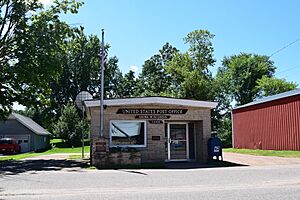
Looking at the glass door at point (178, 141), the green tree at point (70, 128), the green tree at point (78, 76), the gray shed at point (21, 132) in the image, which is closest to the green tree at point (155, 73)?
the green tree at point (78, 76)

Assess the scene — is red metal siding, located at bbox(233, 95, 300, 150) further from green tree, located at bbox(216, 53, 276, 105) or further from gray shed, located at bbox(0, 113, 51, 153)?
green tree, located at bbox(216, 53, 276, 105)

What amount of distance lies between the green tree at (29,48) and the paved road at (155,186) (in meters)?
12.3

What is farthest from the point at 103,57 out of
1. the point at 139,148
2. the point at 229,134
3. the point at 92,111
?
the point at 229,134

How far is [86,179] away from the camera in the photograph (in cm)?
1238

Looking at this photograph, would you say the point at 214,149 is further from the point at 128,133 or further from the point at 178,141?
the point at 128,133

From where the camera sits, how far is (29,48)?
80.1ft

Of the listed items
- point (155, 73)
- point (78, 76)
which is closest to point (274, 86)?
point (155, 73)

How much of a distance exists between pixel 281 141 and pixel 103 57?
15953 millimetres

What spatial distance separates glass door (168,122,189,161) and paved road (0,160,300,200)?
6.73 metres

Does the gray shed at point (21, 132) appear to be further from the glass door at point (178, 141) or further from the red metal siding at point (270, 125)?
the glass door at point (178, 141)

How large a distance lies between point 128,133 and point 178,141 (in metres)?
3.15

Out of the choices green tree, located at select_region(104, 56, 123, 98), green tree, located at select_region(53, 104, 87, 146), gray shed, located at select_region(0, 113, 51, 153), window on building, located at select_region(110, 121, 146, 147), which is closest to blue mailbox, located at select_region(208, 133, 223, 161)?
window on building, located at select_region(110, 121, 146, 147)

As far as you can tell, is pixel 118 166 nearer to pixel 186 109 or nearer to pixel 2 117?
pixel 186 109

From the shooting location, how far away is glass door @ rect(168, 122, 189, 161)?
2052 centimetres
